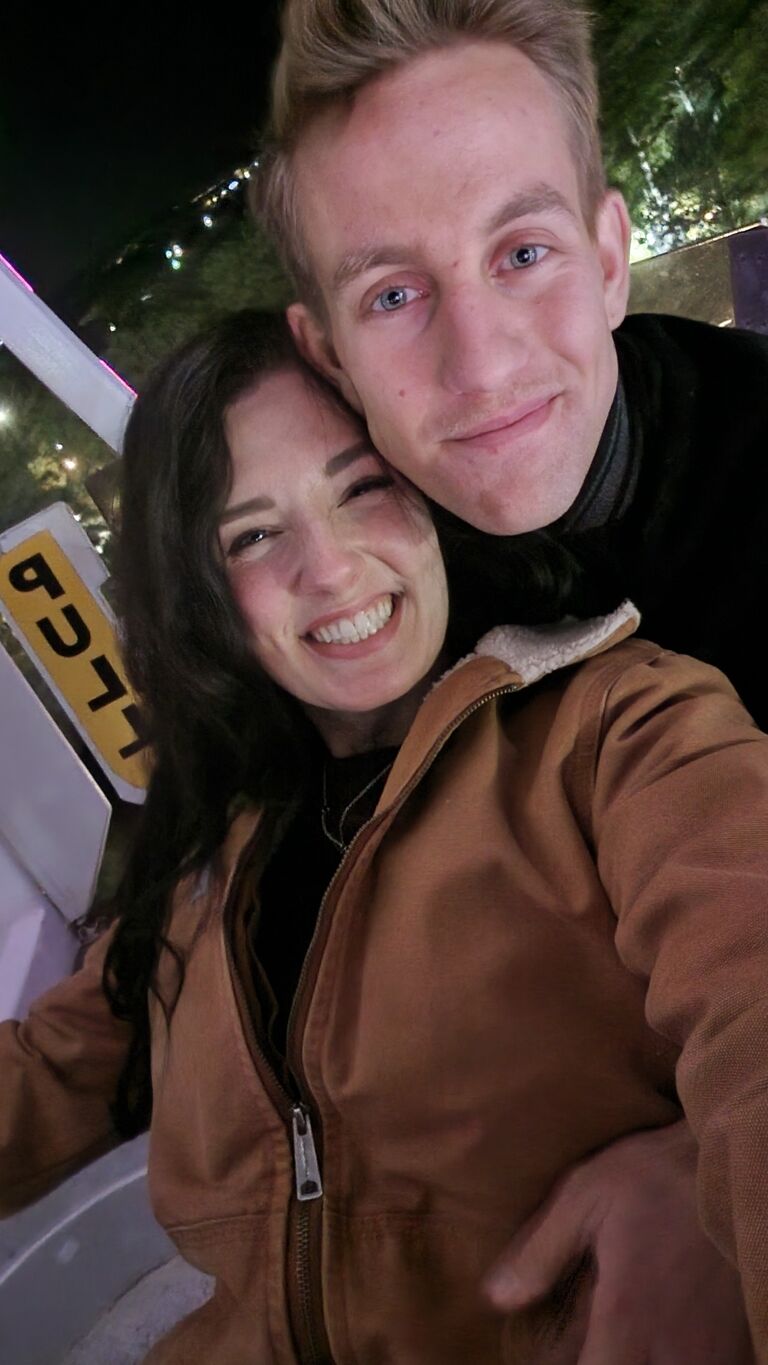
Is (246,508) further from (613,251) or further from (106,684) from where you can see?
(106,684)

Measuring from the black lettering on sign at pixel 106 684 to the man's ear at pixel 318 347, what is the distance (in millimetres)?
793

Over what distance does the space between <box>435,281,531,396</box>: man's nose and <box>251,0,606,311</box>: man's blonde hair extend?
0.47ft

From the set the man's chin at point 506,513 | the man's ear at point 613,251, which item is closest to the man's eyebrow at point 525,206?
the man's ear at point 613,251

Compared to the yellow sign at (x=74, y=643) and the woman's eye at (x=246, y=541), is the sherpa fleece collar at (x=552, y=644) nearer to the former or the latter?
the woman's eye at (x=246, y=541)

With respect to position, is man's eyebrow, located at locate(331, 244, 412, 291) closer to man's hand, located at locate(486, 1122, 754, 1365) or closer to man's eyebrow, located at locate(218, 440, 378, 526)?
man's eyebrow, located at locate(218, 440, 378, 526)

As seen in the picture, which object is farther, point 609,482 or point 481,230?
point 609,482

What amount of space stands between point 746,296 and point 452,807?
0.87 metres

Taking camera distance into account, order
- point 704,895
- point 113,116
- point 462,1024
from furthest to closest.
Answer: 1. point 113,116
2. point 462,1024
3. point 704,895

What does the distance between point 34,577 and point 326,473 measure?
834mm

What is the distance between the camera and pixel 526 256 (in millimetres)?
789

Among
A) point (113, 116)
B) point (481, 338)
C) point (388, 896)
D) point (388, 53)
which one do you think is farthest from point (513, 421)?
point (113, 116)

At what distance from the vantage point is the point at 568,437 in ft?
2.74

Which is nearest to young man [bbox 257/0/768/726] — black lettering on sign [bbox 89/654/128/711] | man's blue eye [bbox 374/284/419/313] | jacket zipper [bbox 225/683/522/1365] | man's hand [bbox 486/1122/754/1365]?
man's blue eye [bbox 374/284/419/313]

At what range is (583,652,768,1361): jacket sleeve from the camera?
0.46 m
